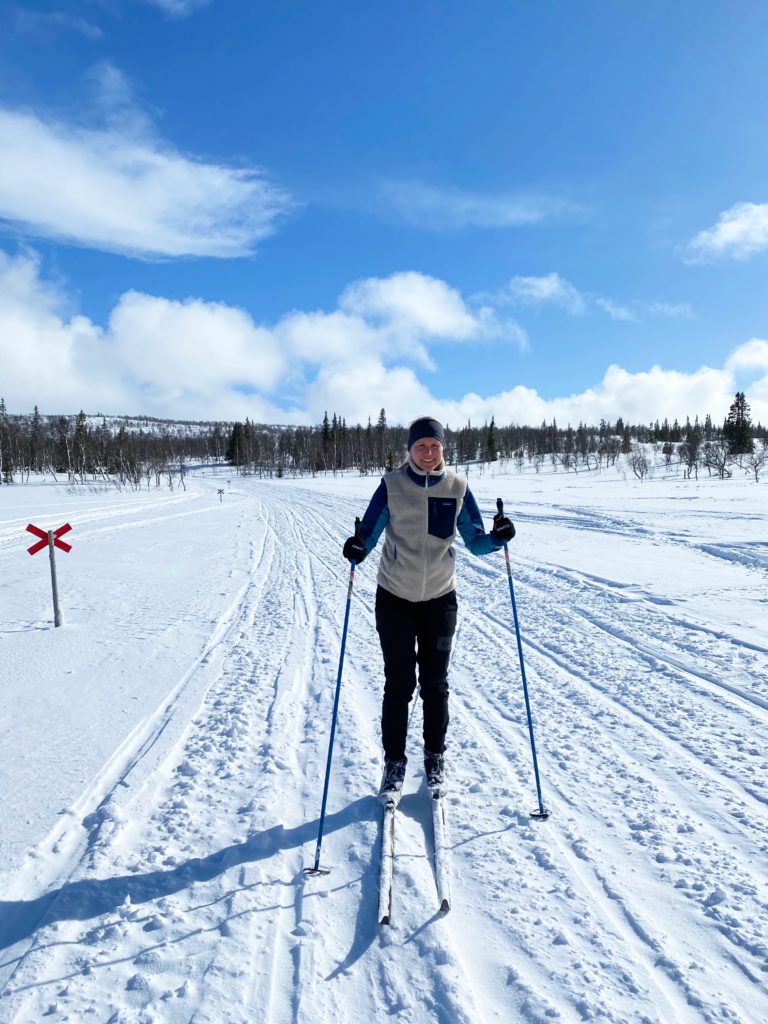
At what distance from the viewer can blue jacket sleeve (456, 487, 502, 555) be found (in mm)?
3504

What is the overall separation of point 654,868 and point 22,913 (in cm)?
272

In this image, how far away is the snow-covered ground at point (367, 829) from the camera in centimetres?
207

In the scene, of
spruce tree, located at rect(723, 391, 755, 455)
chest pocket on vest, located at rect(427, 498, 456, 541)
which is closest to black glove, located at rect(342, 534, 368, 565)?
chest pocket on vest, located at rect(427, 498, 456, 541)

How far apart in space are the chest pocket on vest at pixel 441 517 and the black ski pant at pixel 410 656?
0.35 metres

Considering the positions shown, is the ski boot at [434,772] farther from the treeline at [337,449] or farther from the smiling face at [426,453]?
the treeline at [337,449]

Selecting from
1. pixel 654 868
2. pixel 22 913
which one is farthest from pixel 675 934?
pixel 22 913

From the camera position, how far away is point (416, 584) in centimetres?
331

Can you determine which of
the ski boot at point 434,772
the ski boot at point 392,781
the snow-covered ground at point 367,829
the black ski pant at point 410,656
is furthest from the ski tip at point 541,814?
the ski boot at point 392,781

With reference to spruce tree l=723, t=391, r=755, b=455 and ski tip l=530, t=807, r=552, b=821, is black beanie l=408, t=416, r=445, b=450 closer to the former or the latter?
ski tip l=530, t=807, r=552, b=821

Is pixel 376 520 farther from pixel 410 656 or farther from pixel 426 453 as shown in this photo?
pixel 410 656

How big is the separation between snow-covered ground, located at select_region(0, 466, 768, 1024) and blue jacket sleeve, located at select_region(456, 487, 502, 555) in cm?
138

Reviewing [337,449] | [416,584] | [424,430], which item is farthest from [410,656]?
[337,449]

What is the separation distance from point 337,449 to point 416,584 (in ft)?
341

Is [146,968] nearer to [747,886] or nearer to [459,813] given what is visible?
[459,813]
